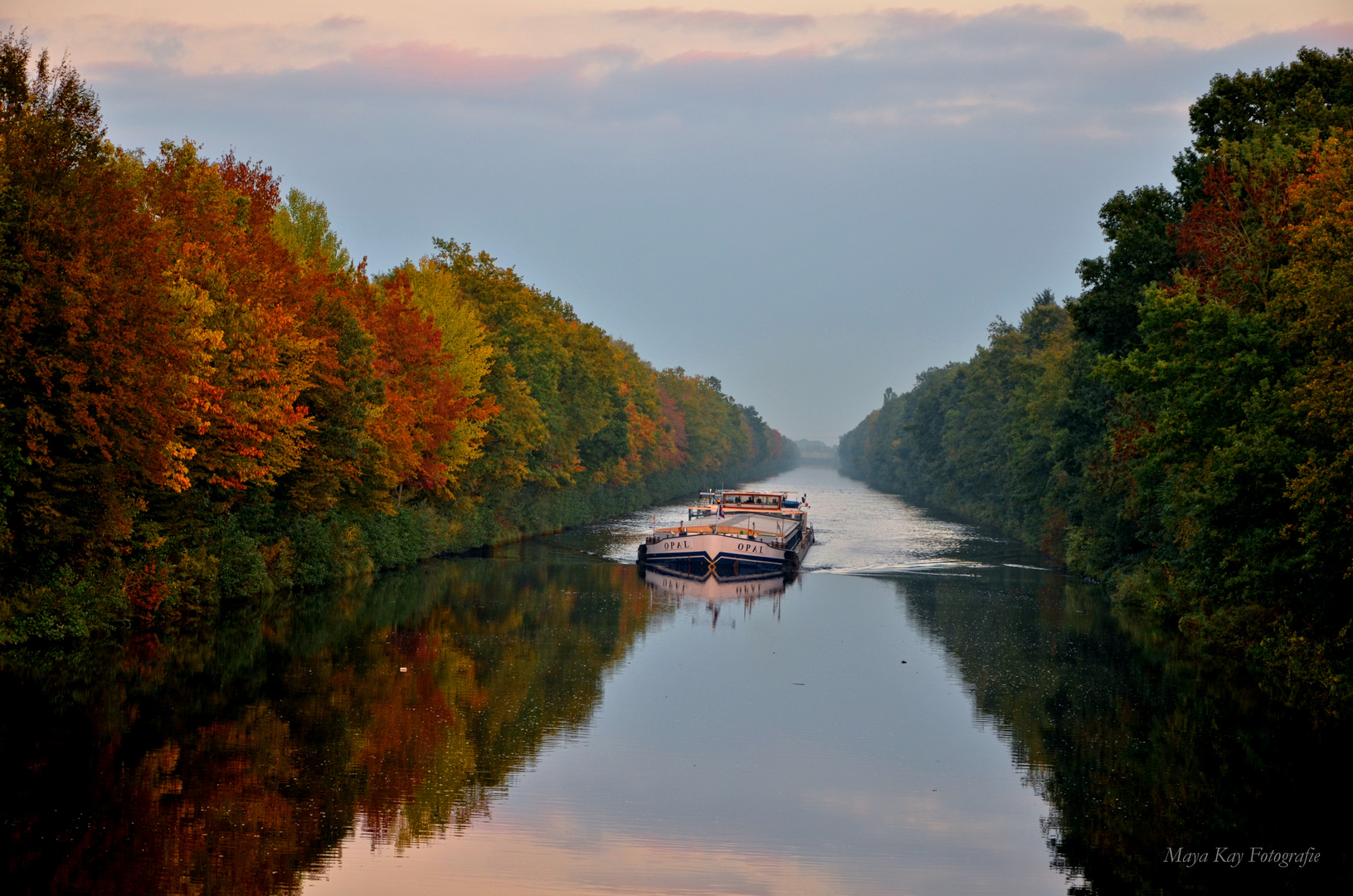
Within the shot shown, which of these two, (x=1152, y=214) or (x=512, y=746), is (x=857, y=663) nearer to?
(x=512, y=746)

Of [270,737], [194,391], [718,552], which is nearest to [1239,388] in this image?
[270,737]

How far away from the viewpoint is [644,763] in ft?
71.8

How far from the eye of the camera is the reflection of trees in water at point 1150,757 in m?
17.4

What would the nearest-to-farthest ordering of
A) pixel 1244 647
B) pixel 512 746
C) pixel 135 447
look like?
pixel 512 746 < pixel 135 447 < pixel 1244 647

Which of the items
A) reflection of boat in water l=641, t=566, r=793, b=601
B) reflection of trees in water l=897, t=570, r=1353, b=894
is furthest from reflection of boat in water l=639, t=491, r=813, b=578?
reflection of trees in water l=897, t=570, r=1353, b=894

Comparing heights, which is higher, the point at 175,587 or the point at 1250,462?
the point at 1250,462

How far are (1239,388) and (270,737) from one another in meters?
21.9

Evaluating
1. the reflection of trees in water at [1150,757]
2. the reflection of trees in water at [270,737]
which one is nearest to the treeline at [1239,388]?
the reflection of trees in water at [1150,757]

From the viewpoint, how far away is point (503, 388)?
66.7m

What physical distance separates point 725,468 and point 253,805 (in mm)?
180836

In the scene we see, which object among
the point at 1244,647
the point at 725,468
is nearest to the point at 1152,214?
the point at 1244,647

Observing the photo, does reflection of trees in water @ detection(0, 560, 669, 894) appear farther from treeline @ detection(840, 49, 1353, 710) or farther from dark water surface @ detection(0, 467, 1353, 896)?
treeline @ detection(840, 49, 1353, 710)

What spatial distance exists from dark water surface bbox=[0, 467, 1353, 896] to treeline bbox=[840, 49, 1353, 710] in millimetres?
2760

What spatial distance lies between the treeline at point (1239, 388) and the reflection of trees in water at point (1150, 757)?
2413mm
